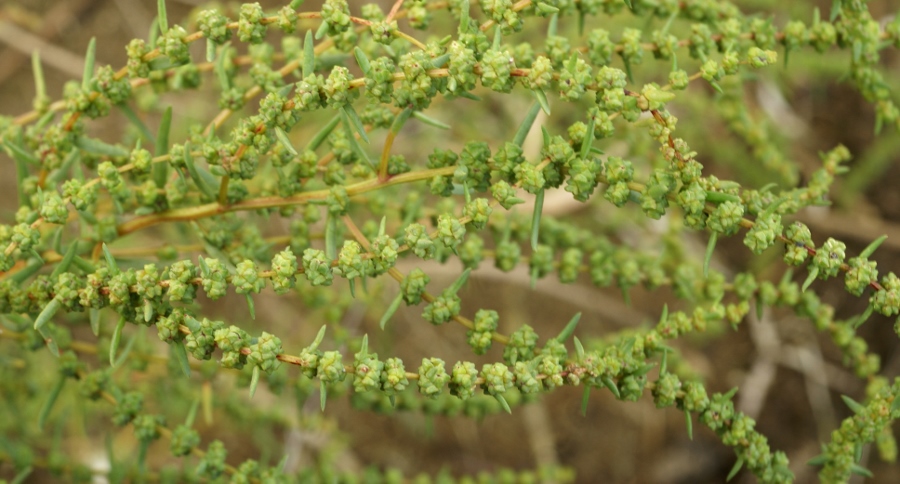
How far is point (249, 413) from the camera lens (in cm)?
204

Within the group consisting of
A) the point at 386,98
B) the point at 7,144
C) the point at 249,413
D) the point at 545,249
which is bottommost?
the point at 249,413

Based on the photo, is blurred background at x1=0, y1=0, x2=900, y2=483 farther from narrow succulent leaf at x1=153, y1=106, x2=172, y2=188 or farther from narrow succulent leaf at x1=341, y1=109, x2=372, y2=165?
narrow succulent leaf at x1=341, y1=109, x2=372, y2=165

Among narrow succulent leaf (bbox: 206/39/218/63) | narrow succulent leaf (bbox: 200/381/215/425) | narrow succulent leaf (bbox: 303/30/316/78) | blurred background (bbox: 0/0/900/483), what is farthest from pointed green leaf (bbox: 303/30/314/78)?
blurred background (bbox: 0/0/900/483)

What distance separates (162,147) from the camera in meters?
1.48

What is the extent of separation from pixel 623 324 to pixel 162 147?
87.0 inches

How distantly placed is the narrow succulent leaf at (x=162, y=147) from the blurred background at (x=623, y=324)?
1395 mm

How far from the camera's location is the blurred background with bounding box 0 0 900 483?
2967 mm

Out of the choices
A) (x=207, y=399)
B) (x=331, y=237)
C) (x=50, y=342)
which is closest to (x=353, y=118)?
(x=331, y=237)

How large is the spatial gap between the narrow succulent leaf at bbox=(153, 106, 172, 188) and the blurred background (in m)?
1.40

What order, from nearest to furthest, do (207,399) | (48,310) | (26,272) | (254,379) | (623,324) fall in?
1. (254,379)
2. (48,310)
3. (26,272)
4. (207,399)
5. (623,324)

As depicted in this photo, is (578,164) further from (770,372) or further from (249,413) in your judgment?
(770,372)

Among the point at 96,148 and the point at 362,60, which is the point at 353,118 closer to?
the point at 362,60

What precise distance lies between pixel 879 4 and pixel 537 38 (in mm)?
1354

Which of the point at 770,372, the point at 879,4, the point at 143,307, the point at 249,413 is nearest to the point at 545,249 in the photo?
the point at 143,307
